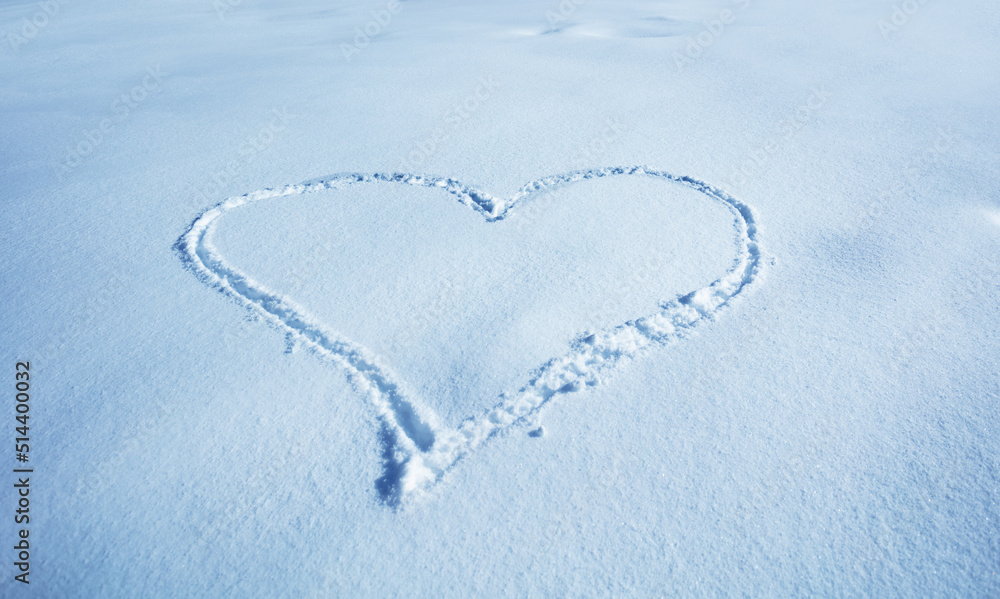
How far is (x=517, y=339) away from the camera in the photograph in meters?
1.65

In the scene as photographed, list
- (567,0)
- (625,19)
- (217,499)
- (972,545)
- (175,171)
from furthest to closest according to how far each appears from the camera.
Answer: (567,0)
(625,19)
(175,171)
(217,499)
(972,545)

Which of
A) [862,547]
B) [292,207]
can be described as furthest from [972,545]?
[292,207]

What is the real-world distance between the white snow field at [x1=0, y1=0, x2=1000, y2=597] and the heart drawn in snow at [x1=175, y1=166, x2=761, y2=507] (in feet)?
0.03

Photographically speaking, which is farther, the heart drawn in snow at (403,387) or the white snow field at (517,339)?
the heart drawn in snow at (403,387)

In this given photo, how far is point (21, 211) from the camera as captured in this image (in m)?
2.39

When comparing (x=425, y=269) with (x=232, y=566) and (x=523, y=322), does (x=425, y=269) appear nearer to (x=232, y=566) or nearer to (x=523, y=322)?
(x=523, y=322)

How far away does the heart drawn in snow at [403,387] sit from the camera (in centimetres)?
137

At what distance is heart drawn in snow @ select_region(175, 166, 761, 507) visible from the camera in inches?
53.9

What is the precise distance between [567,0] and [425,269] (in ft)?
14.4

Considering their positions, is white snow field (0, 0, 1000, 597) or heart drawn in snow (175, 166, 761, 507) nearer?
white snow field (0, 0, 1000, 597)

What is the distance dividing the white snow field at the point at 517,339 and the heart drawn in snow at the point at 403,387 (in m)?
0.01

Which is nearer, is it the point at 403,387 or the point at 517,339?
the point at 403,387

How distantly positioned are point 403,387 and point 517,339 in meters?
0.38

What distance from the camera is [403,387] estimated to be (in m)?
1.54
